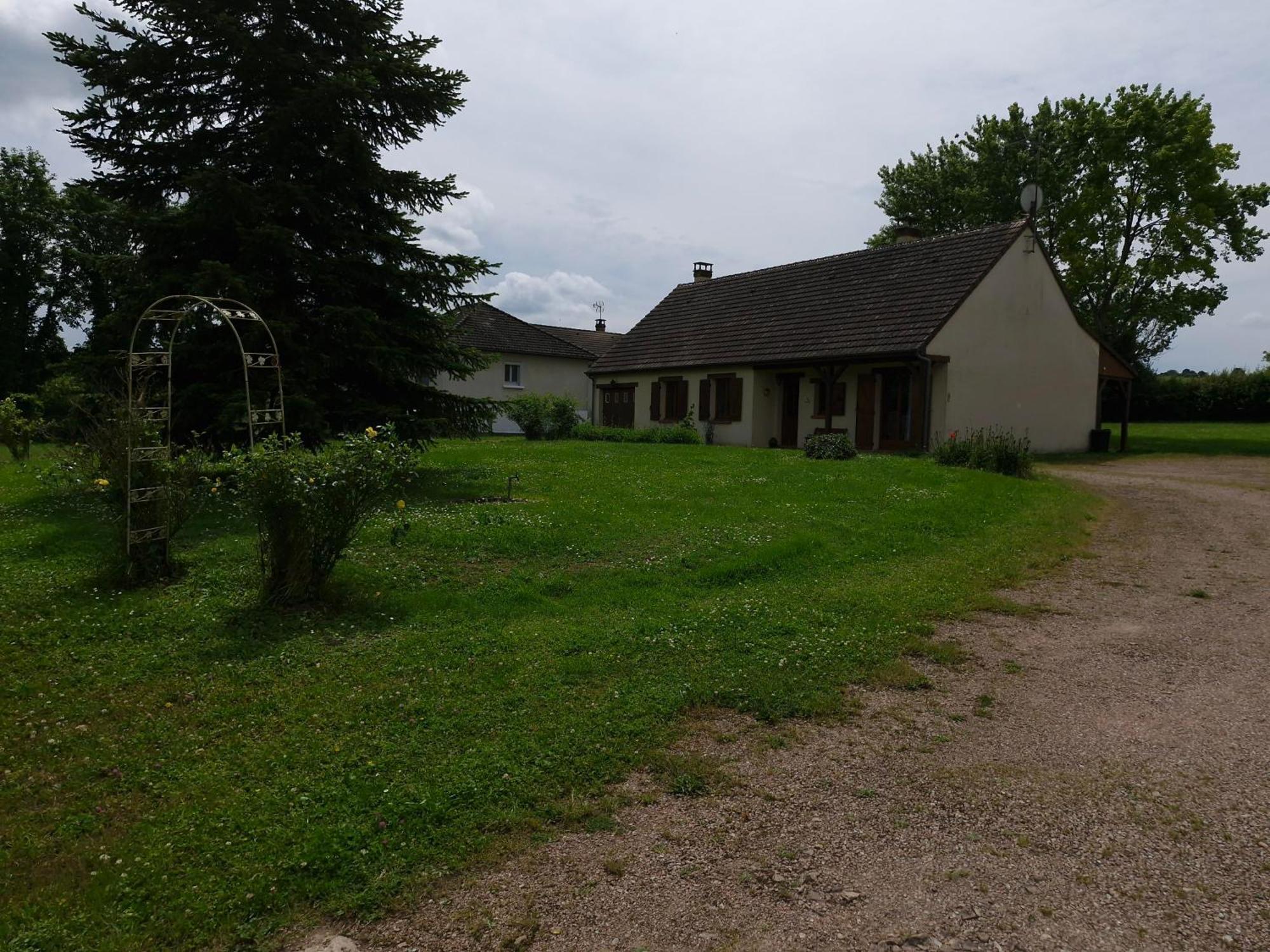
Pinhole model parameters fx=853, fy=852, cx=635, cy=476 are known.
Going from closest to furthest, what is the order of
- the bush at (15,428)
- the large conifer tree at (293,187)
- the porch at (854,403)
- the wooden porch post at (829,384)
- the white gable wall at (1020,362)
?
1. the large conifer tree at (293,187)
2. the bush at (15,428)
3. the porch at (854,403)
4. the white gable wall at (1020,362)
5. the wooden porch post at (829,384)

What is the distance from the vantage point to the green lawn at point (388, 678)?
3963 millimetres

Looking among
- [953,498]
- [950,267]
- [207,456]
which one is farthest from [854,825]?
[950,267]

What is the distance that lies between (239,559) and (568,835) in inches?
243

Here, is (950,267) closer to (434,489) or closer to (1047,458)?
(1047,458)

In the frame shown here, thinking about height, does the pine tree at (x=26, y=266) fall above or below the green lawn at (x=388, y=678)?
above

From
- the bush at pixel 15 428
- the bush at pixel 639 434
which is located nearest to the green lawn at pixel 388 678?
the bush at pixel 15 428

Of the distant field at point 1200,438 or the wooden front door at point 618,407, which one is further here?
the wooden front door at point 618,407

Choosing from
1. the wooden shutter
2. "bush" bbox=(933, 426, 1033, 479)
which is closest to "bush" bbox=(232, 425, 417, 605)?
"bush" bbox=(933, 426, 1033, 479)

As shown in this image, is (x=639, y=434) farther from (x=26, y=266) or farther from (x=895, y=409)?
(x=26, y=266)

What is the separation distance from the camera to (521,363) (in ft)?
141

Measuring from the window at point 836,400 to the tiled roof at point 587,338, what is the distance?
86.6ft

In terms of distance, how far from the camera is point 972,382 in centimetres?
2384

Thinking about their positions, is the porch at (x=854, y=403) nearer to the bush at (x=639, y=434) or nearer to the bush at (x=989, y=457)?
the bush at (x=639, y=434)

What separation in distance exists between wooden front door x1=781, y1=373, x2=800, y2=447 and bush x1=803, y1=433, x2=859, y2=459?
287 inches
